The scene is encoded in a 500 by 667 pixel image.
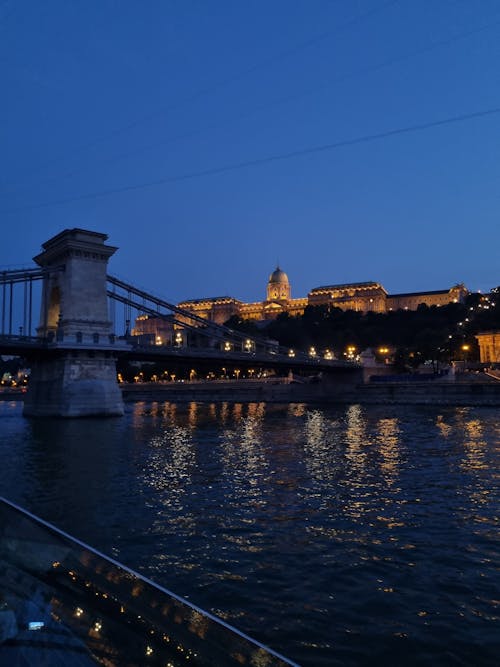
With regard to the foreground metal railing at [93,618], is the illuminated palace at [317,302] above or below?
above

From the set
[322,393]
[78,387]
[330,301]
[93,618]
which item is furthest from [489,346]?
[330,301]

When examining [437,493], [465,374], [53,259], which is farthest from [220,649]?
[465,374]

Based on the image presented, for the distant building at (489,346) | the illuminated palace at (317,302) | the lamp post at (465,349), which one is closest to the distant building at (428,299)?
the illuminated palace at (317,302)

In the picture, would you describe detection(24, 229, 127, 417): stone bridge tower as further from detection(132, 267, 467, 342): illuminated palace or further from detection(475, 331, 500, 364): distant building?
detection(132, 267, 467, 342): illuminated palace

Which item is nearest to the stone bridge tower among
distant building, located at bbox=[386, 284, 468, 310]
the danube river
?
the danube river

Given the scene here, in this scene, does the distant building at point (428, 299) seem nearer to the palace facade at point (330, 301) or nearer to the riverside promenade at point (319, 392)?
the palace facade at point (330, 301)

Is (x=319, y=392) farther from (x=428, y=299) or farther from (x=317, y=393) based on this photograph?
(x=428, y=299)

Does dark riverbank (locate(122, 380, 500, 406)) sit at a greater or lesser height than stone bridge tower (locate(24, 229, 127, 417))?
lesser
